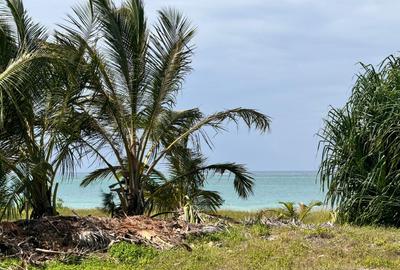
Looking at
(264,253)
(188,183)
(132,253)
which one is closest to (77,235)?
(132,253)

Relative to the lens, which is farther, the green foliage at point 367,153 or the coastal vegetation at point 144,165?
the green foliage at point 367,153

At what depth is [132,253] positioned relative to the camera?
24.8ft

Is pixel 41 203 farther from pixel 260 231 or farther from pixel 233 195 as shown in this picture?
pixel 233 195

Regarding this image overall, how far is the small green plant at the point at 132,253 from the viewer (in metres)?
7.43

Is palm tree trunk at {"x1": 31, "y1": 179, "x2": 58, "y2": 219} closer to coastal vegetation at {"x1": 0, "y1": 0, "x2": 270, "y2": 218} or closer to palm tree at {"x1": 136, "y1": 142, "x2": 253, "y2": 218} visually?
coastal vegetation at {"x1": 0, "y1": 0, "x2": 270, "y2": 218}

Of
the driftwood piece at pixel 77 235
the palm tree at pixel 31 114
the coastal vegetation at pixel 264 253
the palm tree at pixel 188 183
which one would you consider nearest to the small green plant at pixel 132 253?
the coastal vegetation at pixel 264 253

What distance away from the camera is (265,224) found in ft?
30.4

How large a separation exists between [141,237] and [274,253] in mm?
1930

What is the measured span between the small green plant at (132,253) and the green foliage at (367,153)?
166 inches

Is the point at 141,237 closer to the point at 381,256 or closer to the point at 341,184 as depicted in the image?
the point at 381,256

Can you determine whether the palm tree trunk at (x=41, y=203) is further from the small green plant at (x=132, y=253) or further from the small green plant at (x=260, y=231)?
the small green plant at (x=260, y=231)

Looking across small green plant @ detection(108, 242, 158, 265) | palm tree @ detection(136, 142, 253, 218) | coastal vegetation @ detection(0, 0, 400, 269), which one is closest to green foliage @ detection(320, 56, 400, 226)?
coastal vegetation @ detection(0, 0, 400, 269)

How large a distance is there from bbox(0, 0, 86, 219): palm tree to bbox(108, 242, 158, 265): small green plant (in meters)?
1.62

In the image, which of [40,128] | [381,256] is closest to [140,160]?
[40,128]
